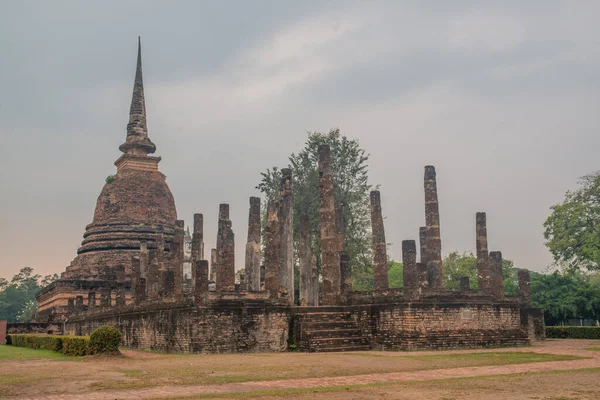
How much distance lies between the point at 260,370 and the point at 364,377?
87.1 inches

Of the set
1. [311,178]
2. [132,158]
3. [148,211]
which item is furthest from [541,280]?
[132,158]

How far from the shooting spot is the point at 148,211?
40.2 m

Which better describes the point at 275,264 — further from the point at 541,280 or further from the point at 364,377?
the point at 541,280

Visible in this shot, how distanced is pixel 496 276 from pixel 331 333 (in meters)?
9.43

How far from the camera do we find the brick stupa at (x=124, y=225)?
3638cm

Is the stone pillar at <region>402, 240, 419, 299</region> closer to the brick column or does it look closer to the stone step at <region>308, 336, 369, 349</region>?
the stone step at <region>308, 336, 369, 349</region>

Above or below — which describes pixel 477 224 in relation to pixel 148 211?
below

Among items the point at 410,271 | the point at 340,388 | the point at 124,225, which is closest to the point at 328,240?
the point at 410,271

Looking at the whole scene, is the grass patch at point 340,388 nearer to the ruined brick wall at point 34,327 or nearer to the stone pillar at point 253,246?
the stone pillar at point 253,246

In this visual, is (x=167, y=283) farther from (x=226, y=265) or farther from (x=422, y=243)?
(x=422, y=243)

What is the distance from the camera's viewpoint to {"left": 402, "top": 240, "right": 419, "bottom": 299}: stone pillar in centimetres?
1838

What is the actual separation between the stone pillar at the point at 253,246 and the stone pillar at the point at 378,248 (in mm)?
4865

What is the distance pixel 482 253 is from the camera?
24656 mm

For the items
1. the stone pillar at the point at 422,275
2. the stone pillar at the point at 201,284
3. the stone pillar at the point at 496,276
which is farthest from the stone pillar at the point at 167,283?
the stone pillar at the point at 496,276
